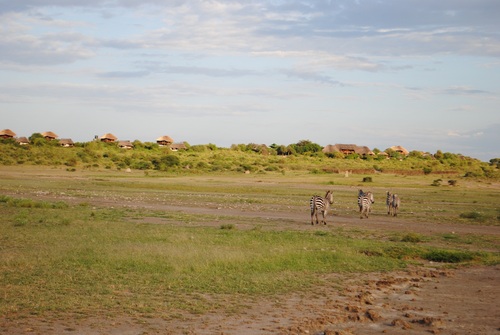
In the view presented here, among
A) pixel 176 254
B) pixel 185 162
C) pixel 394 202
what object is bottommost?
pixel 176 254

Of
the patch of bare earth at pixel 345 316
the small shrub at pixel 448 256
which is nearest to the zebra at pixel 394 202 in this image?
the small shrub at pixel 448 256

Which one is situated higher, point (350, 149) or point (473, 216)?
point (350, 149)

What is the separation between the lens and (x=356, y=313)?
1160cm

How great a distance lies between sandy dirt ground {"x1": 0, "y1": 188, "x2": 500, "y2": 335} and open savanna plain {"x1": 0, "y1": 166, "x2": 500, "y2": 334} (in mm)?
33

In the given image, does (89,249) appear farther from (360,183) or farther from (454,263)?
(360,183)

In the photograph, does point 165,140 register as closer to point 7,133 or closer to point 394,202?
point 7,133

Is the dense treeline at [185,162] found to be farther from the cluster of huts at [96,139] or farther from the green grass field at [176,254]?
the green grass field at [176,254]

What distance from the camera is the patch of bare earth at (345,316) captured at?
33.8 ft

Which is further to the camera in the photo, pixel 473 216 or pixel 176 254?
pixel 473 216

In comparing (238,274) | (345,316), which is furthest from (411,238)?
(345,316)

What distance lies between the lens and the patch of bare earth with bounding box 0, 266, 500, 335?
33.8 feet

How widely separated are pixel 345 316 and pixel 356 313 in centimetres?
34

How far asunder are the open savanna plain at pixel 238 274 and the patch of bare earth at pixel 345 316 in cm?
3

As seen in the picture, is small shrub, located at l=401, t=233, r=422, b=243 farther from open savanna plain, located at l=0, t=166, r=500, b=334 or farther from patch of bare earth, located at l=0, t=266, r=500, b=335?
patch of bare earth, located at l=0, t=266, r=500, b=335
